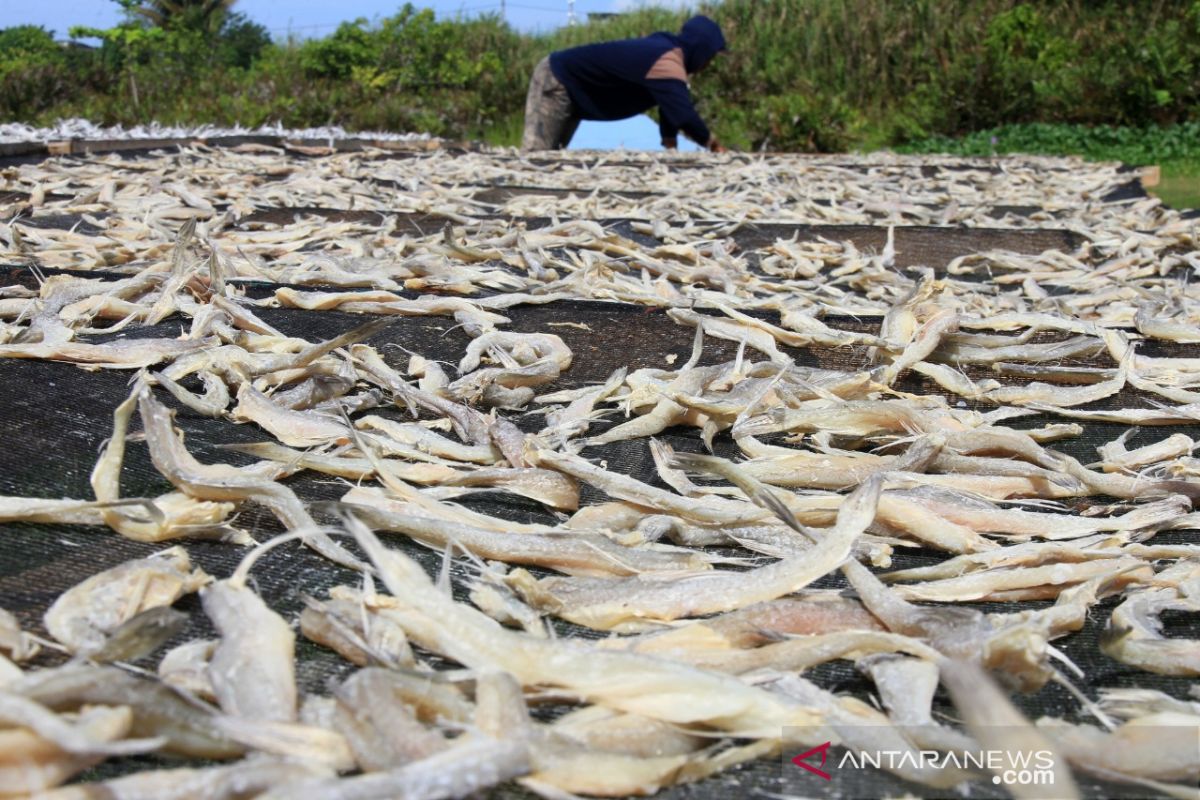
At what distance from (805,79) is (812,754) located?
14930 mm

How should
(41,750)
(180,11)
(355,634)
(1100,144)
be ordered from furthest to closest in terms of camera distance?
(180,11)
(1100,144)
(355,634)
(41,750)

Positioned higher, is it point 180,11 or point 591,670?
point 180,11

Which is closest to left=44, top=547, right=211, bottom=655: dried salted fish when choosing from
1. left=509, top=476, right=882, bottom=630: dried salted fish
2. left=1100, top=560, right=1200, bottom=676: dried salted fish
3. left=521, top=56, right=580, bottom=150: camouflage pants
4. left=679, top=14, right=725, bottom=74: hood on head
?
left=509, top=476, right=882, bottom=630: dried salted fish

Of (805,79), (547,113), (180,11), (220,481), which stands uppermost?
(180,11)

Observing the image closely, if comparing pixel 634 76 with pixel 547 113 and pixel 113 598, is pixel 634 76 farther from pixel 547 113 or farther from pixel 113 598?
pixel 113 598

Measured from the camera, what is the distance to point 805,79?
14602 mm

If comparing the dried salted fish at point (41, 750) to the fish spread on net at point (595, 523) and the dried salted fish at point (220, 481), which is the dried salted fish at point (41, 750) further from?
the dried salted fish at point (220, 481)

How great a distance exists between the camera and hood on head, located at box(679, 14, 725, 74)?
9523mm

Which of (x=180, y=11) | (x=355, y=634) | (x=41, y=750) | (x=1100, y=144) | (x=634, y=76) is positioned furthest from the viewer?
(x=180, y=11)

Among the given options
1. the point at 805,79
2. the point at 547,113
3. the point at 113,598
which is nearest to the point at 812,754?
the point at 113,598

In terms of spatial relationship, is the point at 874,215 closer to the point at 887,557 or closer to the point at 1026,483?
the point at 1026,483

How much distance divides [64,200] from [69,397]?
285cm

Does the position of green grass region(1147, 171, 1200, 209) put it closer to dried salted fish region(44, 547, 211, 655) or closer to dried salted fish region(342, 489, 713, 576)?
dried salted fish region(342, 489, 713, 576)

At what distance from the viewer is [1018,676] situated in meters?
0.89
